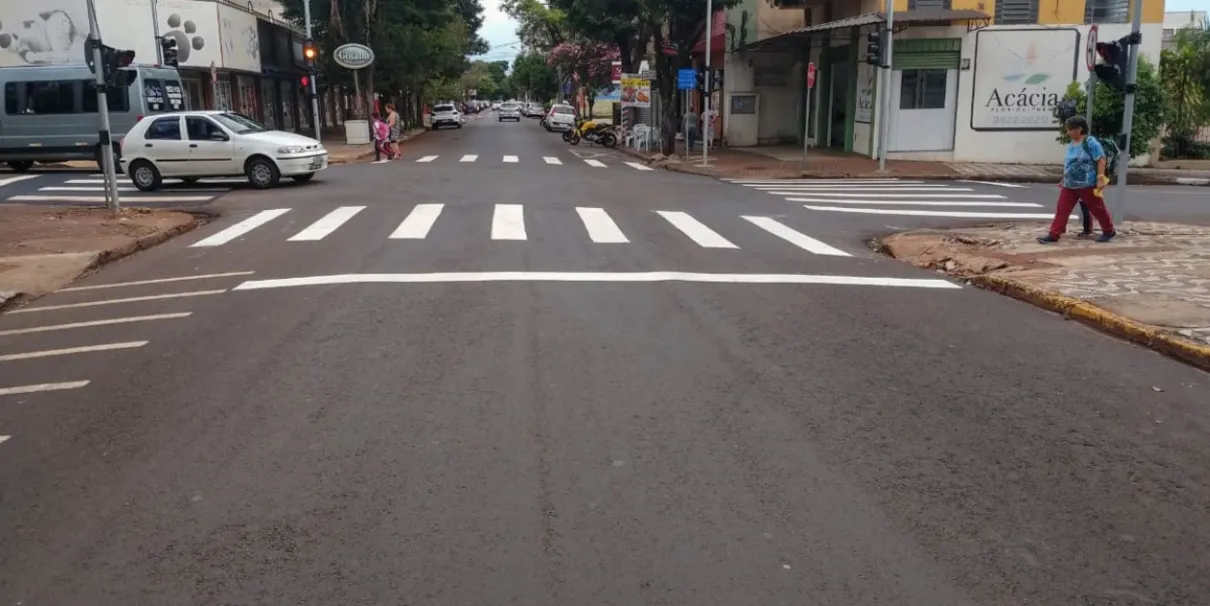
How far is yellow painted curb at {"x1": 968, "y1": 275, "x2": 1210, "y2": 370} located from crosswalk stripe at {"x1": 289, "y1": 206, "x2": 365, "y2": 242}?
8.36 metres

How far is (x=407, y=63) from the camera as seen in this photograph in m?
45.4

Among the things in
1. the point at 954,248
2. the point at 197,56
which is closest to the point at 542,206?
the point at 954,248

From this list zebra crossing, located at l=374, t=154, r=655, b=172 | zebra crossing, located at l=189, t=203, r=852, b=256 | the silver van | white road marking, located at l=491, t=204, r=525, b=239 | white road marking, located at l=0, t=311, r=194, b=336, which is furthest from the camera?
zebra crossing, located at l=374, t=154, r=655, b=172

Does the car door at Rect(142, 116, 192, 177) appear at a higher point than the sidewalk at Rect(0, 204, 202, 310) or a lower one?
higher

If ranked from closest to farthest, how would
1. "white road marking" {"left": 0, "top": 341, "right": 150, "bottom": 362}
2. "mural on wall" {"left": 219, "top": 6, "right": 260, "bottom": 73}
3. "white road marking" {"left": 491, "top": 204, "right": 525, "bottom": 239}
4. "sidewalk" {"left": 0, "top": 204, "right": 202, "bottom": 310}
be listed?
"white road marking" {"left": 0, "top": 341, "right": 150, "bottom": 362}, "sidewalk" {"left": 0, "top": 204, "right": 202, "bottom": 310}, "white road marking" {"left": 491, "top": 204, "right": 525, "bottom": 239}, "mural on wall" {"left": 219, "top": 6, "right": 260, "bottom": 73}

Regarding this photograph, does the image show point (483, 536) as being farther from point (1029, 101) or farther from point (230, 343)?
point (1029, 101)

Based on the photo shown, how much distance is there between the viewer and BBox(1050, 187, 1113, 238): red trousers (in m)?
12.4

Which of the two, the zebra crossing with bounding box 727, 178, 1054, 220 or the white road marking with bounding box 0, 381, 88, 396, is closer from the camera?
the white road marking with bounding box 0, 381, 88, 396

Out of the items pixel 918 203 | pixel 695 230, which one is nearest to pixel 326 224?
pixel 695 230

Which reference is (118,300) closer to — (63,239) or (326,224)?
Result: (63,239)

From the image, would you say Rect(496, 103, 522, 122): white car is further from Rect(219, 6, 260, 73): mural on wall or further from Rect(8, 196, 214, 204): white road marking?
Rect(8, 196, 214, 204): white road marking

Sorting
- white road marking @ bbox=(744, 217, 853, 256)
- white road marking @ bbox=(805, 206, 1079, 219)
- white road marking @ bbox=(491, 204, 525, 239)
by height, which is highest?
white road marking @ bbox=(491, 204, 525, 239)

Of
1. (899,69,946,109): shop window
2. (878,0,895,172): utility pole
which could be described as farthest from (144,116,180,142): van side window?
(899,69,946,109): shop window

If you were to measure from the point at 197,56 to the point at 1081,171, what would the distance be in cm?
3111
